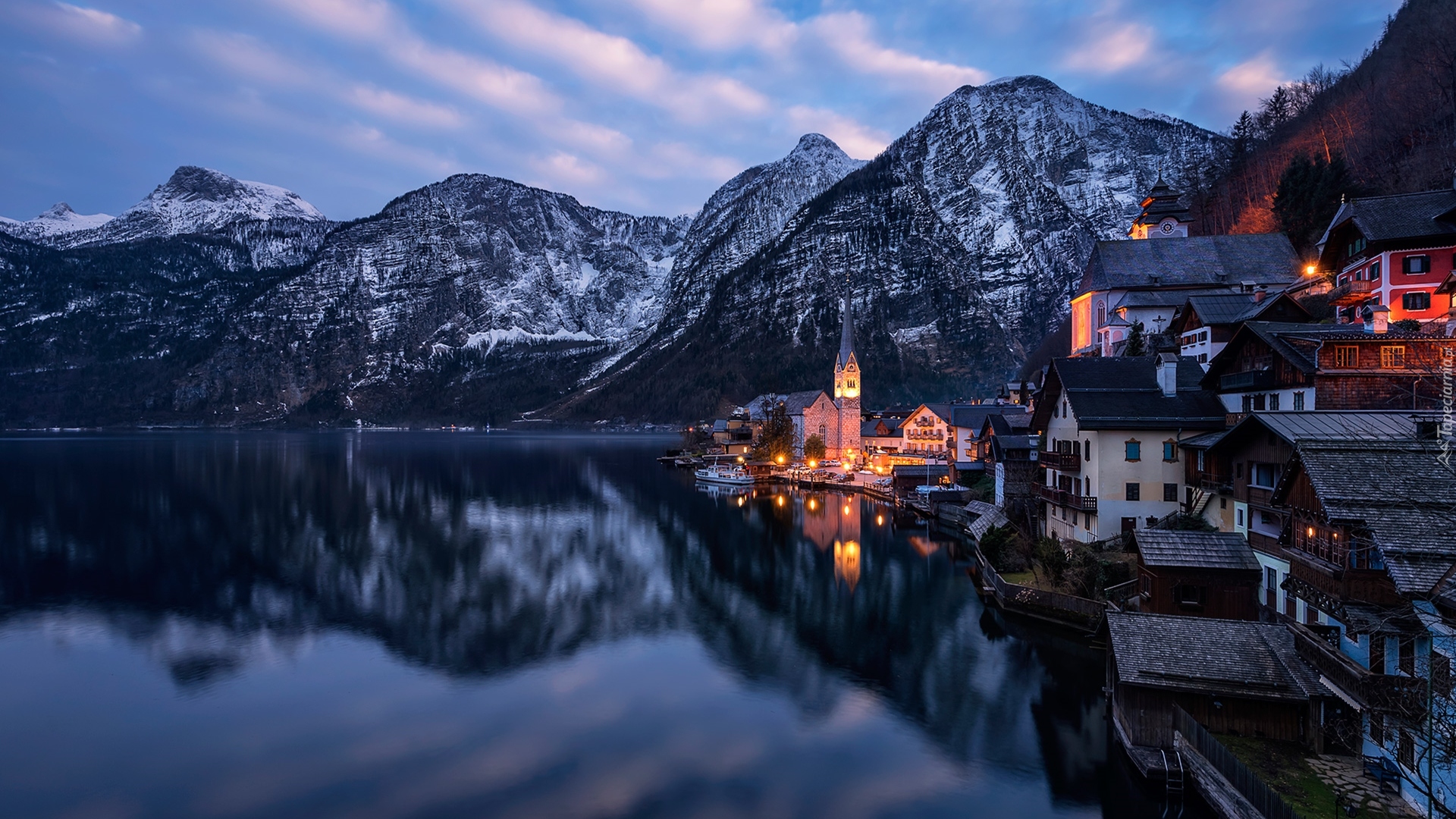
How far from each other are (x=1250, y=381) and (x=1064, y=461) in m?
8.28

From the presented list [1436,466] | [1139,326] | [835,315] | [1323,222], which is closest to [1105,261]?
[1139,326]

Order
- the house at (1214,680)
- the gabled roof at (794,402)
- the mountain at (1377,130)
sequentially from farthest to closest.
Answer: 1. the gabled roof at (794,402)
2. the mountain at (1377,130)
3. the house at (1214,680)

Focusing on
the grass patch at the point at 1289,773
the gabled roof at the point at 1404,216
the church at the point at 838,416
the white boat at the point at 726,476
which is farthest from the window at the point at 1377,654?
the church at the point at 838,416

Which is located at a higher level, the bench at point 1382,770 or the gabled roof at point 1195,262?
the gabled roof at point 1195,262

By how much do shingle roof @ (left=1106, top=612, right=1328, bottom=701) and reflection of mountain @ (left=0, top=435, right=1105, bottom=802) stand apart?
3.39 meters

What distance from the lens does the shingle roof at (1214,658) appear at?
50.5 feet

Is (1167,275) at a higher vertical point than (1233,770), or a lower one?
higher

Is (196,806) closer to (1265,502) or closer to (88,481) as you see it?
(1265,502)

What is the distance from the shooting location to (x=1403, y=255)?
32.0 m

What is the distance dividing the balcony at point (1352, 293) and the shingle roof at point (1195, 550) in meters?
20.2

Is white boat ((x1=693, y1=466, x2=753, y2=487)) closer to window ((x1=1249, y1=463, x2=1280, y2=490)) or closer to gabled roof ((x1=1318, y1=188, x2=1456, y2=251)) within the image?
gabled roof ((x1=1318, y1=188, x2=1456, y2=251))

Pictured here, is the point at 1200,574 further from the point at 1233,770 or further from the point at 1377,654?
the point at 1233,770

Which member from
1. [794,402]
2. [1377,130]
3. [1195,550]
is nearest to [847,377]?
[794,402]

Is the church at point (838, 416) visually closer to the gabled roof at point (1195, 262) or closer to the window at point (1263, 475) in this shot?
the gabled roof at point (1195, 262)
